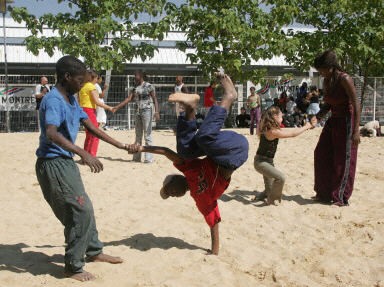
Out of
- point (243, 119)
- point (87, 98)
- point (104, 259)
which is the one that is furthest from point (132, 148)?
point (243, 119)

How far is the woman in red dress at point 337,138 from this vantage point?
22.7 feet

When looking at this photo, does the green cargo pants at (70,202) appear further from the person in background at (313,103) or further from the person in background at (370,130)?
the person in background at (313,103)

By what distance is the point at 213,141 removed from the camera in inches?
185

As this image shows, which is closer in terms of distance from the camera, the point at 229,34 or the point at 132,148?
the point at 132,148

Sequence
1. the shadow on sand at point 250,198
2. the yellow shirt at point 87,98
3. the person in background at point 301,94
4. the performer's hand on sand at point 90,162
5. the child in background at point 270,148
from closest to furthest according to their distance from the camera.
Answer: the performer's hand on sand at point 90,162 < the child in background at point 270,148 < the shadow on sand at point 250,198 < the yellow shirt at point 87,98 < the person in background at point 301,94

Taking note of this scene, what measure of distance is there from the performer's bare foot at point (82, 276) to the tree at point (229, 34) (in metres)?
13.7

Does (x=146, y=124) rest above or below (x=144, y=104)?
Result: below

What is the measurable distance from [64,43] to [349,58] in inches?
430

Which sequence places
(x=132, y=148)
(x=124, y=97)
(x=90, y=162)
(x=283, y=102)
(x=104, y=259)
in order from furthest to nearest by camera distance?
(x=283, y=102) < (x=124, y=97) < (x=104, y=259) < (x=132, y=148) < (x=90, y=162)

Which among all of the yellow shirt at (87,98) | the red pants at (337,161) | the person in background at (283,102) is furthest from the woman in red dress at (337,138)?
the person in background at (283,102)

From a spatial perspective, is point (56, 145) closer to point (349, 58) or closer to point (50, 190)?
point (50, 190)

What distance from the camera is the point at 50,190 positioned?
4.28 m

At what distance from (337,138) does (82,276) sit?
13.7ft

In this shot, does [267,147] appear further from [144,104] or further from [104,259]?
[144,104]
